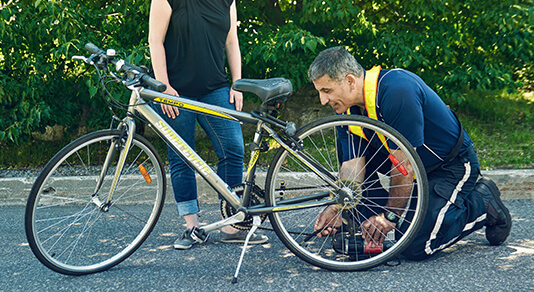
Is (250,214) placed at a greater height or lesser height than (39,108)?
lesser

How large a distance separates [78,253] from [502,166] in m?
3.61

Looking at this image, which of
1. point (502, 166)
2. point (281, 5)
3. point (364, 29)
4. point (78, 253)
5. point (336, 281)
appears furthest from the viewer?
point (281, 5)

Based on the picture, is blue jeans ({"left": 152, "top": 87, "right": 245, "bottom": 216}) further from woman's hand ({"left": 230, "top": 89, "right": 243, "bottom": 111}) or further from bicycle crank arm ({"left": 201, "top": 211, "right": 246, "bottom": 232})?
bicycle crank arm ({"left": 201, "top": 211, "right": 246, "bottom": 232})

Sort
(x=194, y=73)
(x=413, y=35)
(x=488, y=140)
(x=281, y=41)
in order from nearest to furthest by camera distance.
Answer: (x=194, y=73) < (x=281, y=41) < (x=413, y=35) < (x=488, y=140)

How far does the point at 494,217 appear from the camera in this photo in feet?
10.1

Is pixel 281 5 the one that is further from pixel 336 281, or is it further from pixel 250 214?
pixel 336 281

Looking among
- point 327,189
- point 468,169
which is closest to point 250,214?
point 327,189

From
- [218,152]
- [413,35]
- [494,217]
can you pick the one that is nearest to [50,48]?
[218,152]

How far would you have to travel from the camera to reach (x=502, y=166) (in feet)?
15.1

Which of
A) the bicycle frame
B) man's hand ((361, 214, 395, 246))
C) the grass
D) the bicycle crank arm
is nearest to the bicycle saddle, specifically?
the bicycle frame

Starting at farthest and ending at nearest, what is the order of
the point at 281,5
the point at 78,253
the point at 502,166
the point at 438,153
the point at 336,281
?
the point at 281,5 → the point at 502,166 → the point at 78,253 → the point at 438,153 → the point at 336,281

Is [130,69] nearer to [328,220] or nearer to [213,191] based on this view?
[328,220]

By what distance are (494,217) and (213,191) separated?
227 cm

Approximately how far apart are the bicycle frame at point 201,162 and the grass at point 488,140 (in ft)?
6.86
